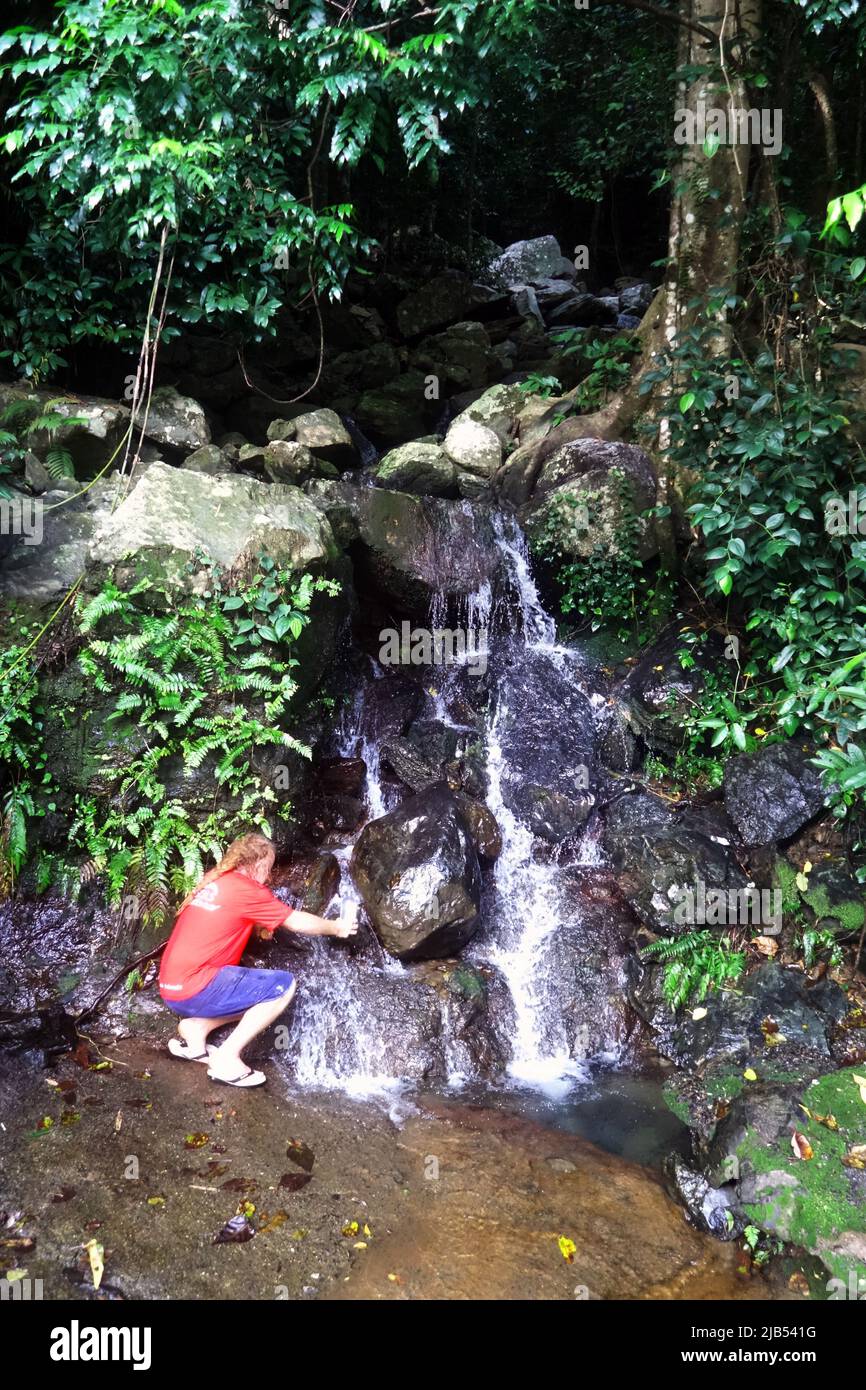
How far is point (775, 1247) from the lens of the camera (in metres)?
3.94

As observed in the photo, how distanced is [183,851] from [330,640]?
2.01m

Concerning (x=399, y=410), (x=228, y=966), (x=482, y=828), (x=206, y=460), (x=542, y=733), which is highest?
(x=399, y=410)

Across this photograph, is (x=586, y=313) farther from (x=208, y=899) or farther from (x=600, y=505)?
(x=208, y=899)

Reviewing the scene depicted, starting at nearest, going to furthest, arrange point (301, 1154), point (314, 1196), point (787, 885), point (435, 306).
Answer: point (314, 1196), point (301, 1154), point (787, 885), point (435, 306)

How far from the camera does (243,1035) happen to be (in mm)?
4758

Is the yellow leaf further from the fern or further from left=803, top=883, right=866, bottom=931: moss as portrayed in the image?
left=803, top=883, right=866, bottom=931: moss

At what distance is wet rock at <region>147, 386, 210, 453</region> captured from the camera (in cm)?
805

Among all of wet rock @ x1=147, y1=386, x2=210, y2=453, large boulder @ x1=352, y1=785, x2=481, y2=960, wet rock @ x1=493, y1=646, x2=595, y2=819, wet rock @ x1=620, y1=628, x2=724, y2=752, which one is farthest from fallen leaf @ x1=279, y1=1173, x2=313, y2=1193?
wet rock @ x1=147, y1=386, x2=210, y2=453

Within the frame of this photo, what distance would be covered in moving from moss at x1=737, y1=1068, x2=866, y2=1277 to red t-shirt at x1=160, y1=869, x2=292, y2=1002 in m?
2.97

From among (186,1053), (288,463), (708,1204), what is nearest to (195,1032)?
(186,1053)

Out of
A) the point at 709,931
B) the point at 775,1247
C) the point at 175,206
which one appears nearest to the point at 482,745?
the point at 709,931

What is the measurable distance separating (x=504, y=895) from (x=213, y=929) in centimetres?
258

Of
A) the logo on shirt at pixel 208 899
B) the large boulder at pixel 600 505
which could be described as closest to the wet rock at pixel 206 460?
the large boulder at pixel 600 505

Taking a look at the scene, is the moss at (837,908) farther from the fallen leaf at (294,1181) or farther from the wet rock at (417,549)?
the wet rock at (417,549)
